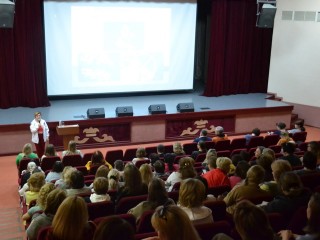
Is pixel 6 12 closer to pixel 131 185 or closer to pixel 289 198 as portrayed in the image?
pixel 131 185

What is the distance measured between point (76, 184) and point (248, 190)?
1.84 m

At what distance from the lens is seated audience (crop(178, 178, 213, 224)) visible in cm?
360

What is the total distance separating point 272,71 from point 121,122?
5.52m

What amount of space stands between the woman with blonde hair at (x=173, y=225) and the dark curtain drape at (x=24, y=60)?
8.91 meters

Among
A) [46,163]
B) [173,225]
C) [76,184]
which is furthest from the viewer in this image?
[46,163]

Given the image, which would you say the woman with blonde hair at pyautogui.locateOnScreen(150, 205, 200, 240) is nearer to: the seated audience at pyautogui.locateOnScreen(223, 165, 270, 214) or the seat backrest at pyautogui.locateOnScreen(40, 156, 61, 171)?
the seated audience at pyautogui.locateOnScreen(223, 165, 270, 214)

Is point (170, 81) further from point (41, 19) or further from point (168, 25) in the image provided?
point (41, 19)

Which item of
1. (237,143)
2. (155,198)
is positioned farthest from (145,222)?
(237,143)

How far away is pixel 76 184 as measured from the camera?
4.73 m

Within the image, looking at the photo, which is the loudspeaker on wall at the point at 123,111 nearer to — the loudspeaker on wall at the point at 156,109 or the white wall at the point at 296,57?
the loudspeaker on wall at the point at 156,109

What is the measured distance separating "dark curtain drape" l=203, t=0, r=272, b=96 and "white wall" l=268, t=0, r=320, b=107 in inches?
39.4

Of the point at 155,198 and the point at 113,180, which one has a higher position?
the point at 155,198

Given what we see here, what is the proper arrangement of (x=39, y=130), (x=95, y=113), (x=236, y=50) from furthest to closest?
(x=236, y=50)
(x=95, y=113)
(x=39, y=130)

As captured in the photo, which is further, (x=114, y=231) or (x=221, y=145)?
(x=221, y=145)
